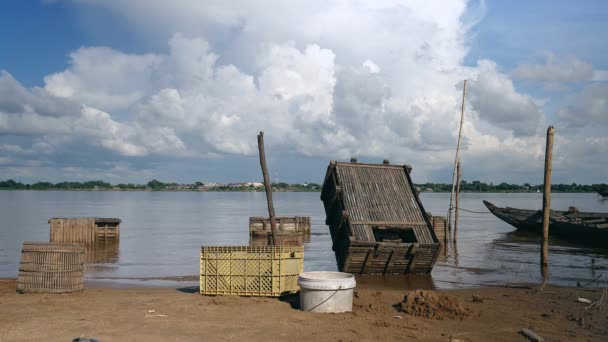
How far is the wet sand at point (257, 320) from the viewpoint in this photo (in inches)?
408

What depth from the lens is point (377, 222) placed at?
2023cm

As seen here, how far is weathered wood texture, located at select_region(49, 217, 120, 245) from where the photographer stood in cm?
3234

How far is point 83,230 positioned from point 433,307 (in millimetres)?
26750

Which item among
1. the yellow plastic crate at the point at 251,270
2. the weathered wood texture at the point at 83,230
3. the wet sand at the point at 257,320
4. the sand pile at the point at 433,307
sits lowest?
the weathered wood texture at the point at 83,230

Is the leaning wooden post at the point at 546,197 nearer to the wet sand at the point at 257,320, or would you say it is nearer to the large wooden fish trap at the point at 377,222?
the large wooden fish trap at the point at 377,222

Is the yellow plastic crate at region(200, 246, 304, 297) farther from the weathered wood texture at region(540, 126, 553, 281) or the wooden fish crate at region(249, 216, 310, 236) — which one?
the wooden fish crate at region(249, 216, 310, 236)

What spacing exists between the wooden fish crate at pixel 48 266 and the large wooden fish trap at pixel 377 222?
9.13 meters

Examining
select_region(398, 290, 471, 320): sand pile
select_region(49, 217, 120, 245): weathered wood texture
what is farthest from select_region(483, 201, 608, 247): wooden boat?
select_region(49, 217, 120, 245): weathered wood texture

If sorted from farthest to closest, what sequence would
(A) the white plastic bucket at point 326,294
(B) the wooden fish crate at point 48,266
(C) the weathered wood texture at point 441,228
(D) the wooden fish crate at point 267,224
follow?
(D) the wooden fish crate at point 267,224 < (C) the weathered wood texture at point 441,228 < (B) the wooden fish crate at point 48,266 < (A) the white plastic bucket at point 326,294

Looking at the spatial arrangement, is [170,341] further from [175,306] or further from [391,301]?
[391,301]

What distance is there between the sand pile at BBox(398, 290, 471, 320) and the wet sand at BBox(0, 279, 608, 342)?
227mm

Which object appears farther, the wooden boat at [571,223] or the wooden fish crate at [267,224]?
the wooden fish crate at [267,224]

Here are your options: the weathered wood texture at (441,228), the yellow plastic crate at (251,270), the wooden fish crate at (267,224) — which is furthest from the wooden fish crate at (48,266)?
the weathered wood texture at (441,228)

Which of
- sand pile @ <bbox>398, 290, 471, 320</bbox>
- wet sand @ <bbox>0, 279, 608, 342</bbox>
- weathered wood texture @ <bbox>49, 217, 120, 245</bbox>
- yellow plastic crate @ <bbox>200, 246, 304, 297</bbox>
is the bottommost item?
weathered wood texture @ <bbox>49, 217, 120, 245</bbox>
